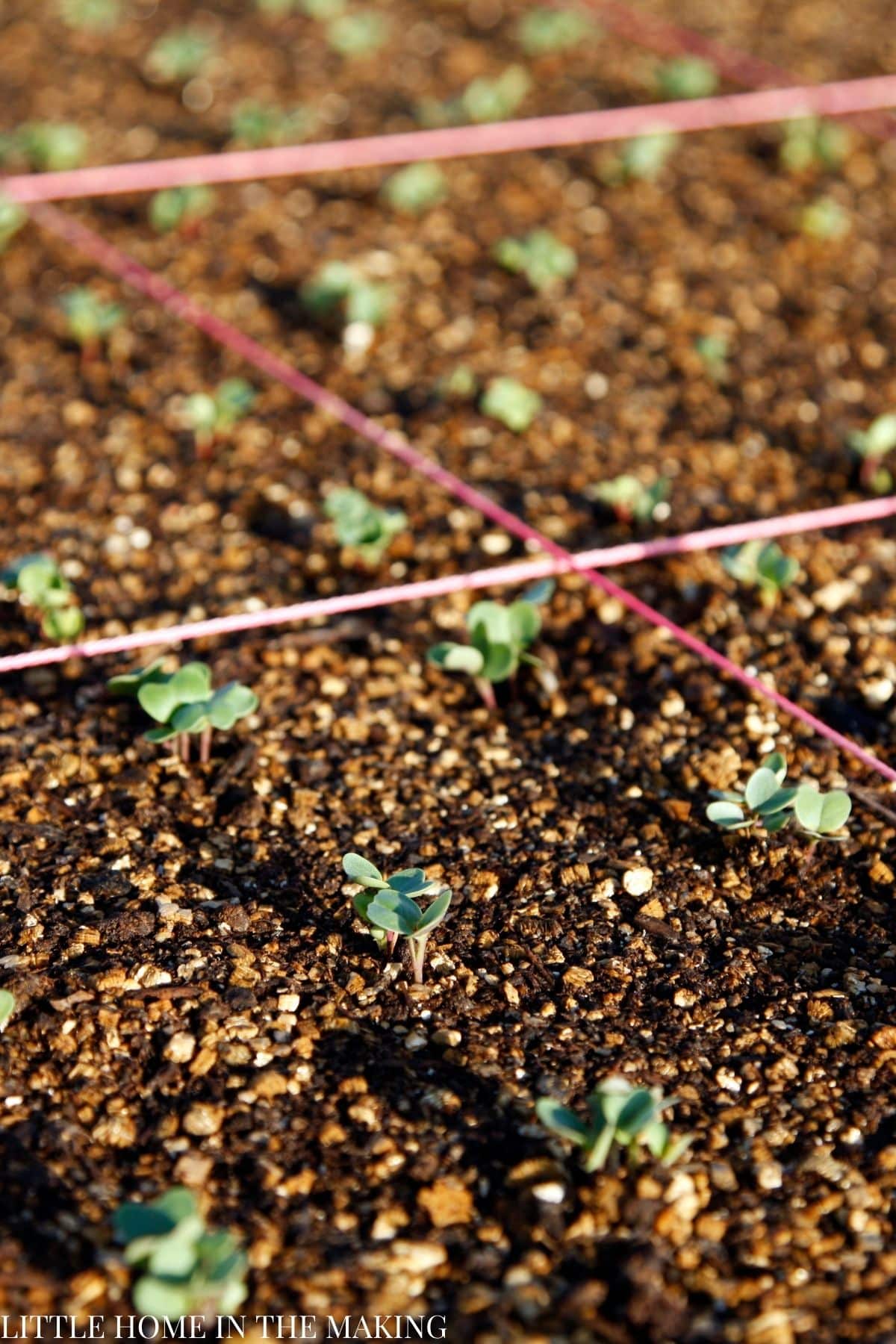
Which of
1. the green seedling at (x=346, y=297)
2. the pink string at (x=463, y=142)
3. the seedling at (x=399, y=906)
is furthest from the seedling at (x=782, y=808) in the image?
the pink string at (x=463, y=142)

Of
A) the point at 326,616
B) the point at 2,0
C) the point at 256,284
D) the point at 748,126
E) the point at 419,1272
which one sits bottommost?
the point at 419,1272

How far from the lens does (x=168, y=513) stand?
2.28m

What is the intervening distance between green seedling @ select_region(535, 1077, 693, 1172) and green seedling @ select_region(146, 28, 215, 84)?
9.68 feet

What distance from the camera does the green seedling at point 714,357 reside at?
8.61 feet

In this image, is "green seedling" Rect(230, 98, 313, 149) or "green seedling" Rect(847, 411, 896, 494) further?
"green seedling" Rect(230, 98, 313, 149)

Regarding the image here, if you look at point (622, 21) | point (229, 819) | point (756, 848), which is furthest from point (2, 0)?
point (756, 848)

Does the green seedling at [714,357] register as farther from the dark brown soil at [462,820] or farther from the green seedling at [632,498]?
the green seedling at [632,498]

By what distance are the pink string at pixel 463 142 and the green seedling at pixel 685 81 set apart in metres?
0.03

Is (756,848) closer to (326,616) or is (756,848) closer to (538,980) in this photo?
(538,980)

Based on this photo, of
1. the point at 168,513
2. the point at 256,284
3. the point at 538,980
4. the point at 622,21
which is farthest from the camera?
the point at 622,21

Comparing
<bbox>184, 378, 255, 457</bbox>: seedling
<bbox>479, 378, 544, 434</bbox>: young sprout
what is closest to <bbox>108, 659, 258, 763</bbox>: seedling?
<bbox>184, 378, 255, 457</bbox>: seedling

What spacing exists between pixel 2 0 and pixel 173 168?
1309 millimetres

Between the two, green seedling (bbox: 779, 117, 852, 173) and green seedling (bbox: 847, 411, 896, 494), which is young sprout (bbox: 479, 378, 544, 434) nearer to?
green seedling (bbox: 847, 411, 896, 494)

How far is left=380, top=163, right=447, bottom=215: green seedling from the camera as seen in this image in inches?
119
